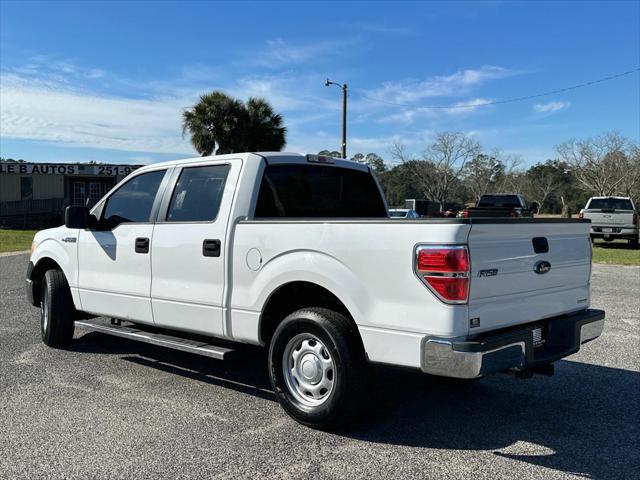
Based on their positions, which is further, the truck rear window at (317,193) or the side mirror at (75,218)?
the side mirror at (75,218)

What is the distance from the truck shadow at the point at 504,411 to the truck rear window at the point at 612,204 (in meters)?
17.3

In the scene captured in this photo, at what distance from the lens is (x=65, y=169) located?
34344 mm

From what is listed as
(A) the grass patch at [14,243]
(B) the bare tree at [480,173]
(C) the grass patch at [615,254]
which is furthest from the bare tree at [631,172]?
(A) the grass patch at [14,243]

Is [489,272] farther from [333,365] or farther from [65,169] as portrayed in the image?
[65,169]

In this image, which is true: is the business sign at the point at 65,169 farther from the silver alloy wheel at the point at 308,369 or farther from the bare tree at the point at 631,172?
the bare tree at the point at 631,172

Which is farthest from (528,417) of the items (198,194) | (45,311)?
(45,311)

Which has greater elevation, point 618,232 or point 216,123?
point 216,123

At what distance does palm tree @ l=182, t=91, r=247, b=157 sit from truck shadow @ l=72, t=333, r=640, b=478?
2513cm

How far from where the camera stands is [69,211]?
18.7 ft

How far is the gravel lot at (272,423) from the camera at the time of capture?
3557mm

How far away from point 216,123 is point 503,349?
2826 cm

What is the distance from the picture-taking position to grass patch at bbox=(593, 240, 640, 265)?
1612 centimetres

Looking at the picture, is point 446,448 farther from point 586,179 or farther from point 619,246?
point 586,179

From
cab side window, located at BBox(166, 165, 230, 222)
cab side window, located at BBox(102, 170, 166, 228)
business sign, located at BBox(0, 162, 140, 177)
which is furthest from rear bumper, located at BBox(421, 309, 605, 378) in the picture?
business sign, located at BBox(0, 162, 140, 177)
